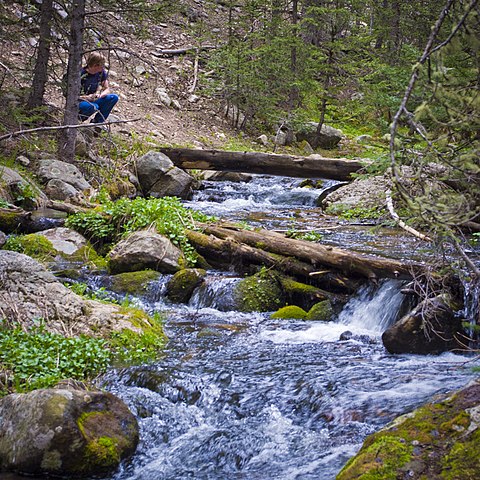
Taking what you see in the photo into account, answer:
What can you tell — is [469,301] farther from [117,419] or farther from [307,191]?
[307,191]

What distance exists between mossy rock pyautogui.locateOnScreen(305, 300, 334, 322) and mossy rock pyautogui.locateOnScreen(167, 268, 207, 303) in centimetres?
174

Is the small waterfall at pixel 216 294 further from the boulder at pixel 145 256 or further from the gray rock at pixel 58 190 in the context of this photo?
the gray rock at pixel 58 190

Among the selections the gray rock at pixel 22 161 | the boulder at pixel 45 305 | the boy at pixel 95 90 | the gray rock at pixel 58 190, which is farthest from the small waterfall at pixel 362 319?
the boy at pixel 95 90

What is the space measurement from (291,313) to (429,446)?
4599 mm

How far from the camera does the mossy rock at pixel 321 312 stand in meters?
7.82

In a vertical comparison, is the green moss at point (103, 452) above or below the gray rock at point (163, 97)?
below

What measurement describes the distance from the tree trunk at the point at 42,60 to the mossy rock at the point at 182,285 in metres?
6.94

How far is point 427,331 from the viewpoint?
6371mm

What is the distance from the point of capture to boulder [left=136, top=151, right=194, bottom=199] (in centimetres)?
1417

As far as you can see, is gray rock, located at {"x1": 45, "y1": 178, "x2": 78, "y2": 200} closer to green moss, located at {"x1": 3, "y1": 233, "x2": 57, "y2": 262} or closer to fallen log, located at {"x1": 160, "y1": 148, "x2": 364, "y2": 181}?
green moss, located at {"x1": 3, "y1": 233, "x2": 57, "y2": 262}

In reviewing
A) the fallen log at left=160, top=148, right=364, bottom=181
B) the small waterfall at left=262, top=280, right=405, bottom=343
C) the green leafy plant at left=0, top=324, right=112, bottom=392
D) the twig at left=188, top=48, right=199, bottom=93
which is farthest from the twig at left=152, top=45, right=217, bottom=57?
the green leafy plant at left=0, top=324, right=112, bottom=392

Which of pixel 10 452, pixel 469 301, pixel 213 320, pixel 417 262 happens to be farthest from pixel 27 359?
pixel 417 262

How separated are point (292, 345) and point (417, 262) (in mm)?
2575

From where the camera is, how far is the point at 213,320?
25.3ft
